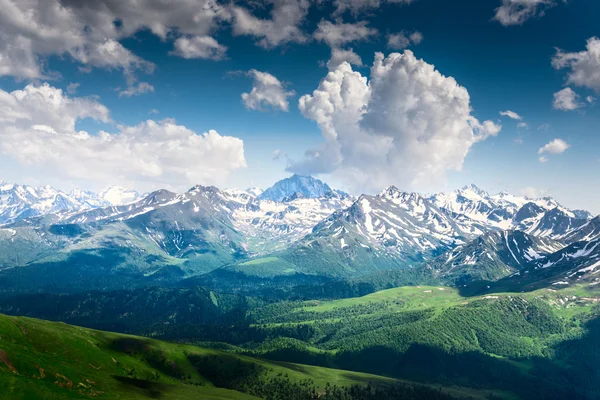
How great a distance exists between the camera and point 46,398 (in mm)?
158625

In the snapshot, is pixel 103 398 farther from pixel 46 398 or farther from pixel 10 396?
pixel 10 396

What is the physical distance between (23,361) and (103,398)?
37.4 m

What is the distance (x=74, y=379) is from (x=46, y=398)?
3567 centimetres

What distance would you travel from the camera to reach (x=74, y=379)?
19275 centimetres

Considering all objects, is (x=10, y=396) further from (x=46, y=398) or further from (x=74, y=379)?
(x=74, y=379)

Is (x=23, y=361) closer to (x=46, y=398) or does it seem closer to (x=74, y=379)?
(x=74, y=379)

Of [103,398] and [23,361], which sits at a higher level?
[23,361]

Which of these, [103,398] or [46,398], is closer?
[46,398]

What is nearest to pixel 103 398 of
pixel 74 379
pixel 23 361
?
pixel 74 379

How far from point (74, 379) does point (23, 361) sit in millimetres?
22217

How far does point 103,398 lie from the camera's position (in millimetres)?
184875

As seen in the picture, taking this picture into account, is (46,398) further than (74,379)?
No

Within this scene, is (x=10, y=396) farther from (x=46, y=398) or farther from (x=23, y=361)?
(x=23, y=361)

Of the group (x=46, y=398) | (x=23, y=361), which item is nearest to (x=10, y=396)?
(x=46, y=398)
